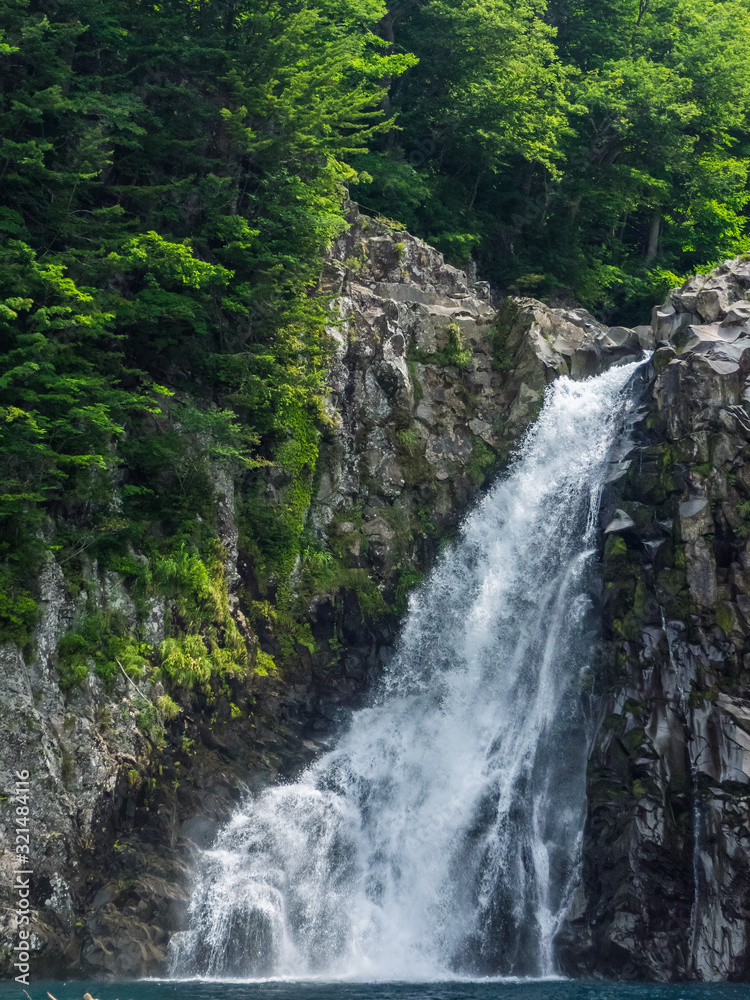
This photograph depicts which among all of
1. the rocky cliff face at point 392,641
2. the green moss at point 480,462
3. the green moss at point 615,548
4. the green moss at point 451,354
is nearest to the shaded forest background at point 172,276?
the rocky cliff face at point 392,641

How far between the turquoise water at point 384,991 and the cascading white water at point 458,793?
1.02m

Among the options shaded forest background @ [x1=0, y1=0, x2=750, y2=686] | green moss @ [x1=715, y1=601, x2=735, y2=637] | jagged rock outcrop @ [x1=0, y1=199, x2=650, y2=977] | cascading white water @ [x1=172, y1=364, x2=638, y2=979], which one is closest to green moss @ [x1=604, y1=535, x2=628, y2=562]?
cascading white water @ [x1=172, y1=364, x2=638, y2=979]

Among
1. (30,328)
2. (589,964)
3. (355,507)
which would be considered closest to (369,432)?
(355,507)

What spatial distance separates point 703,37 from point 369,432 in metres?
20.4

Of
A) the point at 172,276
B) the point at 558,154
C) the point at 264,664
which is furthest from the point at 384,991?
the point at 558,154

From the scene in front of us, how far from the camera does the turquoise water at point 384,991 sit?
495 inches

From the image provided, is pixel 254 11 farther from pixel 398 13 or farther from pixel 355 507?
pixel 398 13

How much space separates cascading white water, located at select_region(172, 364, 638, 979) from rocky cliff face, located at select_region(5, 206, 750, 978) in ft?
1.91

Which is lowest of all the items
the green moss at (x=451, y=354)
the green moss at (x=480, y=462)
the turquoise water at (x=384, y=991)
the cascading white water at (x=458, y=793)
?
the turquoise water at (x=384, y=991)

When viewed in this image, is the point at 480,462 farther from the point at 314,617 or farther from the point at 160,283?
the point at 160,283

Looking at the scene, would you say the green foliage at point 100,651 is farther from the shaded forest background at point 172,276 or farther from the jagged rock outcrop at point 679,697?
the jagged rock outcrop at point 679,697

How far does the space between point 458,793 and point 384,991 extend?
4571 mm

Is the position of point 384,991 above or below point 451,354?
below

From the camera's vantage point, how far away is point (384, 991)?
13.4 m
